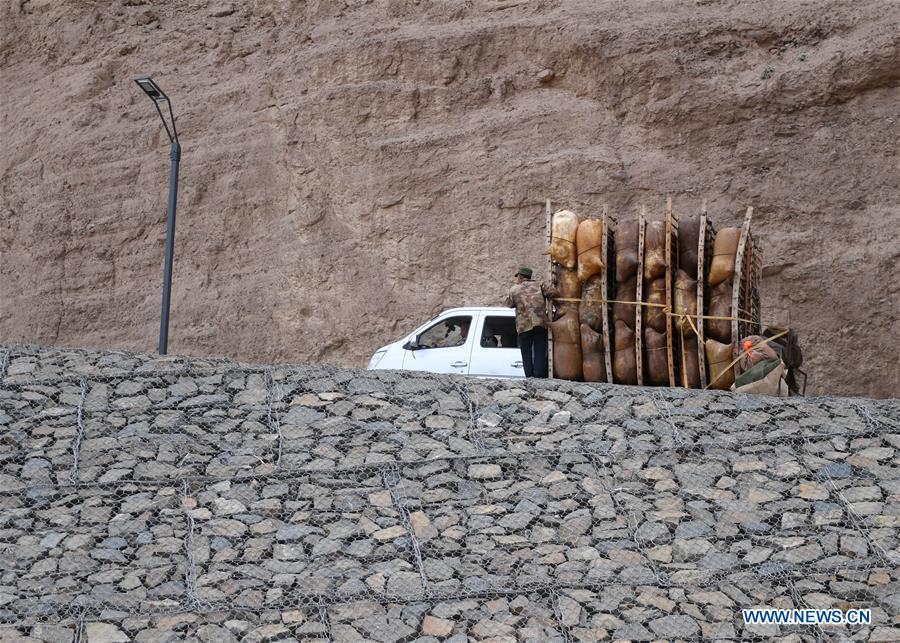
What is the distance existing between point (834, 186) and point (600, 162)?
4476mm

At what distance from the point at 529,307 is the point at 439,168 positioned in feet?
32.5

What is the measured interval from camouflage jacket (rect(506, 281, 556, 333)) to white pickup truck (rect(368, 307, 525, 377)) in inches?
34.5

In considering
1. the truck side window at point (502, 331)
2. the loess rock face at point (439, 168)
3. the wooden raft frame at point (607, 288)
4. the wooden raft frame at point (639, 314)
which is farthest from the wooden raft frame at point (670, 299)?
the loess rock face at point (439, 168)

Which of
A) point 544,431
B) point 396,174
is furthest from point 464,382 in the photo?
point 396,174

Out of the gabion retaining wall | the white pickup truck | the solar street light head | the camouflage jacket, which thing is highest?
the solar street light head

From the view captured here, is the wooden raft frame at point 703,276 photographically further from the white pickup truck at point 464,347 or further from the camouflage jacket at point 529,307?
the white pickup truck at point 464,347

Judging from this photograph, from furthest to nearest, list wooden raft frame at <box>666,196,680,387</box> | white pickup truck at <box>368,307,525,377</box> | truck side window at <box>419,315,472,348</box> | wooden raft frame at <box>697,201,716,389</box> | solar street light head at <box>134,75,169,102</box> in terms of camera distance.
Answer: solar street light head at <box>134,75,169,102</box>
truck side window at <box>419,315,472,348</box>
white pickup truck at <box>368,307,525,377</box>
wooden raft frame at <box>666,196,680,387</box>
wooden raft frame at <box>697,201,716,389</box>

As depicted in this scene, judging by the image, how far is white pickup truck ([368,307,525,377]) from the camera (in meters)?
17.5

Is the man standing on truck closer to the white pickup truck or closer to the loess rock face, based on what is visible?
the white pickup truck

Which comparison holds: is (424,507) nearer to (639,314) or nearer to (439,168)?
(639,314)

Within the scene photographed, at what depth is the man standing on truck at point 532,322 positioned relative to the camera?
16.7m

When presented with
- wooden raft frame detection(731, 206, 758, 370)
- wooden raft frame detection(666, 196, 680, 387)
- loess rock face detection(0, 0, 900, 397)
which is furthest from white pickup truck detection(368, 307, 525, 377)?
loess rock face detection(0, 0, 900, 397)

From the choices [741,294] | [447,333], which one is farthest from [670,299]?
[447,333]

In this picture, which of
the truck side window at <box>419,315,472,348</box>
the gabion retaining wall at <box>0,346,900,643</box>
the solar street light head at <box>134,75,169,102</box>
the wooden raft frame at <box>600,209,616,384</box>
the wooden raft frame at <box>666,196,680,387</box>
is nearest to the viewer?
the gabion retaining wall at <box>0,346,900,643</box>
